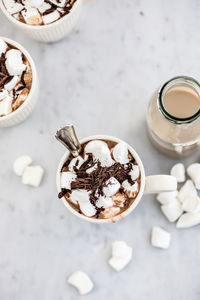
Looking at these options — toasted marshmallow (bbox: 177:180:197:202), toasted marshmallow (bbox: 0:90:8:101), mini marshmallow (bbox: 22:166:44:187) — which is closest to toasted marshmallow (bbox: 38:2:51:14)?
toasted marshmallow (bbox: 0:90:8:101)

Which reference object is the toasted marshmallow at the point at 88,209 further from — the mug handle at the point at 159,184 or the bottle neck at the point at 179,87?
the bottle neck at the point at 179,87

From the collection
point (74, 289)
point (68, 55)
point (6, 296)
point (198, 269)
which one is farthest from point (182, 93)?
point (6, 296)

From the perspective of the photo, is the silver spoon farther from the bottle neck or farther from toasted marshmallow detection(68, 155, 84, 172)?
the bottle neck

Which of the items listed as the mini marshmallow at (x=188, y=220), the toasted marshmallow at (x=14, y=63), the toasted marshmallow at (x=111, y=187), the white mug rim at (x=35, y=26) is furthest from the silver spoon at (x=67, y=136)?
the mini marshmallow at (x=188, y=220)

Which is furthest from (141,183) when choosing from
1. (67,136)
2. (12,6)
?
(12,6)

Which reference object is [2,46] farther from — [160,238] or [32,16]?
[160,238]

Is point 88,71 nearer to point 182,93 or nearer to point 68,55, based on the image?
point 68,55
